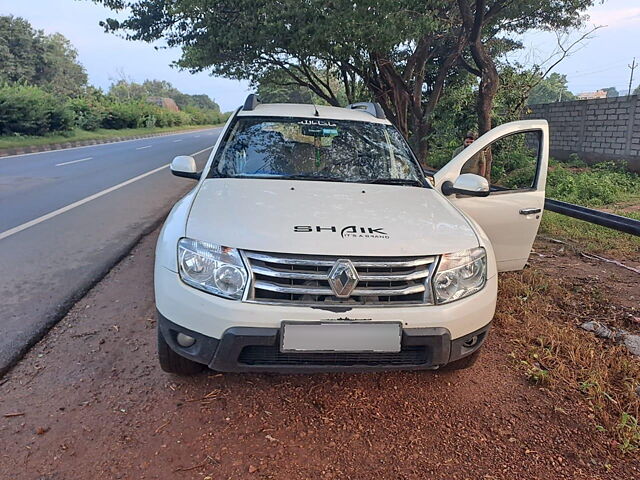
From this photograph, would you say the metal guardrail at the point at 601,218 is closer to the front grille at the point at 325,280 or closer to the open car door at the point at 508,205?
the open car door at the point at 508,205

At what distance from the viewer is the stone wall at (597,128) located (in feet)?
34.8

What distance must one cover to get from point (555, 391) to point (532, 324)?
85 cm

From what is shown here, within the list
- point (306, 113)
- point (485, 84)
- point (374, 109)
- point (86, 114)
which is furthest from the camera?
point (86, 114)

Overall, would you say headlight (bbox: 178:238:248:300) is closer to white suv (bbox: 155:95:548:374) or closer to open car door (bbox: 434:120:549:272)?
white suv (bbox: 155:95:548:374)

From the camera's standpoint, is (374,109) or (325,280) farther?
(374,109)

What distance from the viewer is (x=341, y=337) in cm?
217

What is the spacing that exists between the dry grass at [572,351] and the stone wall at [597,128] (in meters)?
8.54

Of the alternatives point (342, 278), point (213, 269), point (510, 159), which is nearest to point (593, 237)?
Result: point (342, 278)

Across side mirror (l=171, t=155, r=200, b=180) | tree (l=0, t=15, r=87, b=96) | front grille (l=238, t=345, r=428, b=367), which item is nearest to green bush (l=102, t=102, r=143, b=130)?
tree (l=0, t=15, r=87, b=96)

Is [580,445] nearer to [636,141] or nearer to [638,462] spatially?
[638,462]

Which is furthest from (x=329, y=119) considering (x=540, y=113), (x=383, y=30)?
(x=540, y=113)

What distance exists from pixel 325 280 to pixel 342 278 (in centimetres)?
8

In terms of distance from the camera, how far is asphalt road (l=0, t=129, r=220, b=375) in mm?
3561

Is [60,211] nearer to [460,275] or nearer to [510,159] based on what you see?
[460,275]
